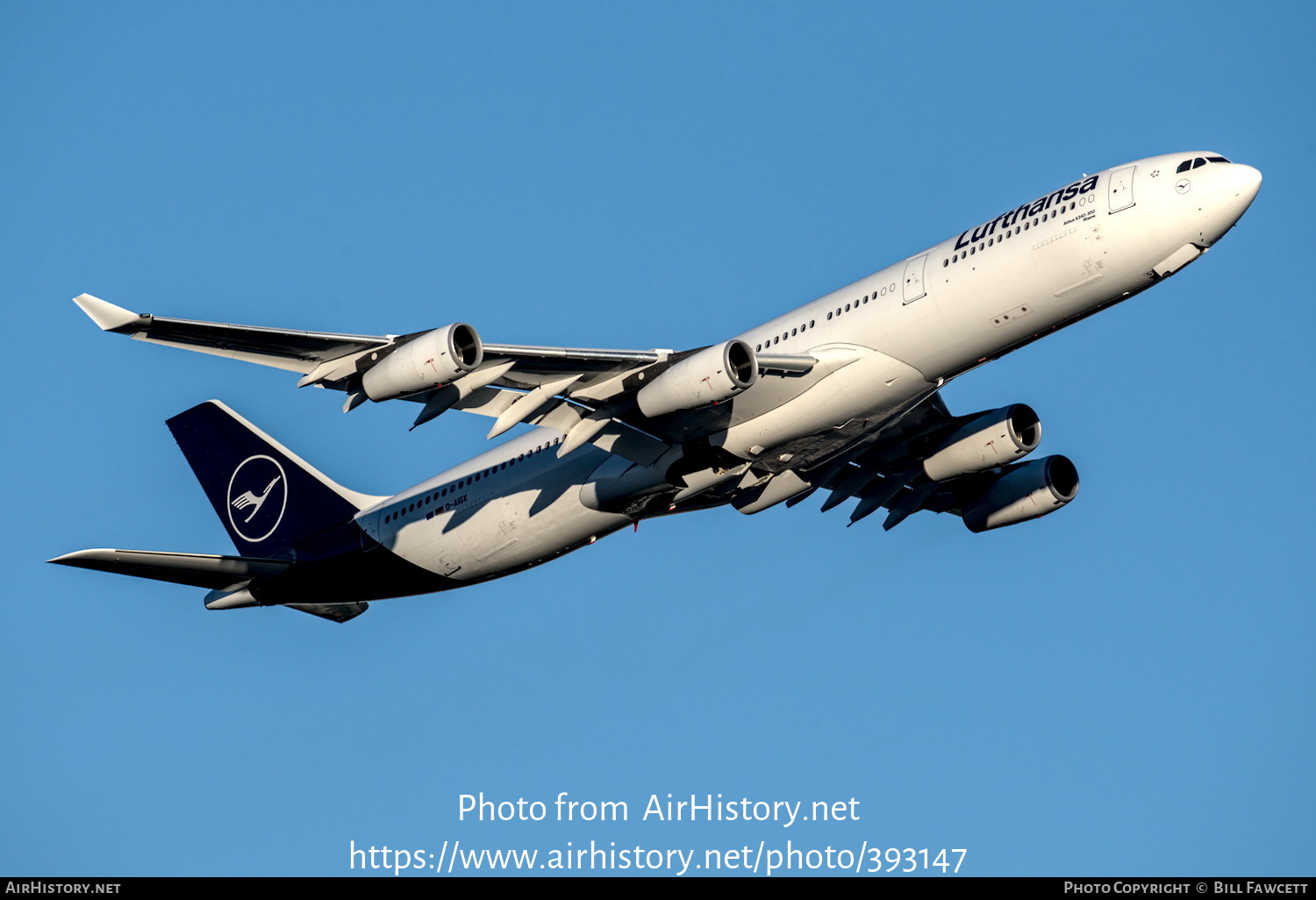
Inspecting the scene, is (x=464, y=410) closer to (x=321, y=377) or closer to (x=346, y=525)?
(x=321, y=377)

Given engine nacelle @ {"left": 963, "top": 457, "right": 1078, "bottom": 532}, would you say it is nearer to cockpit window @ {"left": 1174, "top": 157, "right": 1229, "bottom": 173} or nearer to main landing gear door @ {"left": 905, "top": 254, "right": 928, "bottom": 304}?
main landing gear door @ {"left": 905, "top": 254, "right": 928, "bottom": 304}

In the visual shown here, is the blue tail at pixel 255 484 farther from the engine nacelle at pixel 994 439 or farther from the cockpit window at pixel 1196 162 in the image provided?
the cockpit window at pixel 1196 162

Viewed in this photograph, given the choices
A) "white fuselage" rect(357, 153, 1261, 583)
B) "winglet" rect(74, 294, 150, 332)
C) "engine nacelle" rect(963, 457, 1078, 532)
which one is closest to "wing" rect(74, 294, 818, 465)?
"winglet" rect(74, 294, 150, 332)

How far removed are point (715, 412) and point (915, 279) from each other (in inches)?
228

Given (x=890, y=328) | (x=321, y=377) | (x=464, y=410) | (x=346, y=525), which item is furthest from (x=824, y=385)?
(x=346, y=525)

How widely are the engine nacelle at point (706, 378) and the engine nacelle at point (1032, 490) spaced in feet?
39.6

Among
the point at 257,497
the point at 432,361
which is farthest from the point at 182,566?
the point at 432,361

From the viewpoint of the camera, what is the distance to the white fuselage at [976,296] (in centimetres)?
3384

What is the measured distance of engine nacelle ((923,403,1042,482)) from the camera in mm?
40875

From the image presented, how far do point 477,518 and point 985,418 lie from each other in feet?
46.2

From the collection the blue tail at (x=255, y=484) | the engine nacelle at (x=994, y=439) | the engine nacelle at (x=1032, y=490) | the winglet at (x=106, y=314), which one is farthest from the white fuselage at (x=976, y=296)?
the winglet at (x=106, y=314)

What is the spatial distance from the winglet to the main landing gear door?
674 inches

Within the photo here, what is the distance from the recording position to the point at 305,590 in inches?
1735

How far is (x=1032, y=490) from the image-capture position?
4334 centimetres
